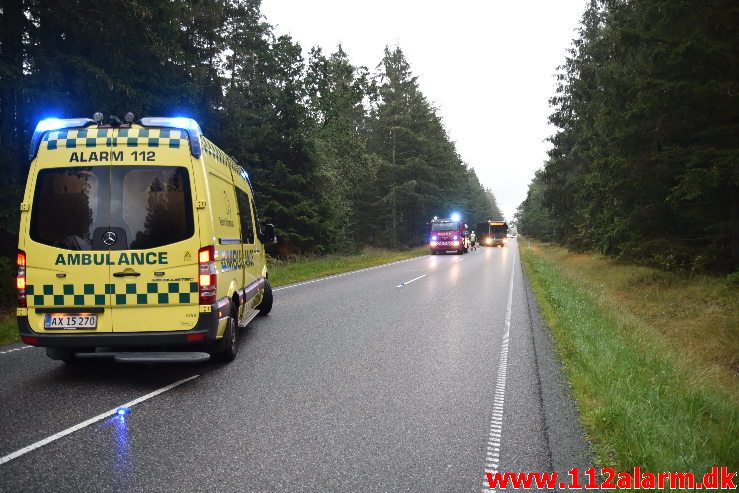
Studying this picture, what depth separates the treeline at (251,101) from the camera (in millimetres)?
12484

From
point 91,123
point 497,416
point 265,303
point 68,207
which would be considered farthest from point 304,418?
point 265,303

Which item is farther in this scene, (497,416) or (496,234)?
(496,234)

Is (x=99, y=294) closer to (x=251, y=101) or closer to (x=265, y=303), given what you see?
(x=265, y=303)

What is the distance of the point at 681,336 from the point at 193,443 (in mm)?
9475

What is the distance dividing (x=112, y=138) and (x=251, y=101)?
25051 millimetres

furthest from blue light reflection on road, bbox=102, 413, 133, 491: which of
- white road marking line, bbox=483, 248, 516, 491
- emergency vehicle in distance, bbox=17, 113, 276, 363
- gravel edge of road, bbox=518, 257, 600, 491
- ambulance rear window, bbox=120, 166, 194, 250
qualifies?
gravel edge of road, bbox=518, 257, 600, 491

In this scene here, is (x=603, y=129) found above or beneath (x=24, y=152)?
above

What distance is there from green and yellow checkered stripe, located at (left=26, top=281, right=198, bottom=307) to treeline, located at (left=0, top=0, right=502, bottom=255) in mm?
7018

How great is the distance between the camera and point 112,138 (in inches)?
226

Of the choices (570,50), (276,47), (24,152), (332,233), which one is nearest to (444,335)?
(24,152)

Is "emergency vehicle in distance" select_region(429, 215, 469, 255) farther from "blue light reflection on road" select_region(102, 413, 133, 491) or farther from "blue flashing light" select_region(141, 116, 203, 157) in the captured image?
"blue light reflection on road" select_region(102, 413, 133, 491)

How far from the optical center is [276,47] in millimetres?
30906

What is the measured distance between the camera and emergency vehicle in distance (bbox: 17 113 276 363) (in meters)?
5.55

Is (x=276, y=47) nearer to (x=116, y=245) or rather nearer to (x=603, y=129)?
(x=603, y=129)
